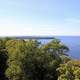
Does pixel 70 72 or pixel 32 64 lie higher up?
pixel 70 72

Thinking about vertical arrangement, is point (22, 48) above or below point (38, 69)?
above

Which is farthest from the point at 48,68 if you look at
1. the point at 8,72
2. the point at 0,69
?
the point at 0,69

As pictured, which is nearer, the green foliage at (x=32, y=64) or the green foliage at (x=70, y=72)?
the green foliage at (x=70, y=72)

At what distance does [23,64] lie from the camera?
32938 mm

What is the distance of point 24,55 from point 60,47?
→ 34.7 ft

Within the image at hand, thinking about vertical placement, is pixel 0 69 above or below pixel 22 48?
below

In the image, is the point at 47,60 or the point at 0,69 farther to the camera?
the point at 0,69

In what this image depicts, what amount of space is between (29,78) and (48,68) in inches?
113

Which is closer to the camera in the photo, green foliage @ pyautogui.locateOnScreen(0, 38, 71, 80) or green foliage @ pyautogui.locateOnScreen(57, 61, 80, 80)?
green foliage @ pyautogui.locateOnScreen(57, 61, 80, 80)

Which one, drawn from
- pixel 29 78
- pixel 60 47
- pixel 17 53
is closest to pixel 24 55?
pixel 17 53

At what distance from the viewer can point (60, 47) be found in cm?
4206

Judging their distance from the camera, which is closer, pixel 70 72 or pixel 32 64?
pixel 70 72

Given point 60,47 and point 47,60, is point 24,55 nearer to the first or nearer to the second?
point 47,60

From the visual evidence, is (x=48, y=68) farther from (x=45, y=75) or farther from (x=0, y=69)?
(x=0, y=69)
